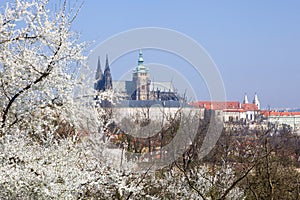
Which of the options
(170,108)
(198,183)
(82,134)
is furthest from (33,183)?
(170,108)

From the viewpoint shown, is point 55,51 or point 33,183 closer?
point 33,183

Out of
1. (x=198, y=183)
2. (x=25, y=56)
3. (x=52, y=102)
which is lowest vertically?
(x=198, y=183)

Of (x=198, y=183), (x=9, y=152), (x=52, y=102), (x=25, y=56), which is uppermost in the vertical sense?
(x=25, y=56)

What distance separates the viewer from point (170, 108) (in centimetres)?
1339

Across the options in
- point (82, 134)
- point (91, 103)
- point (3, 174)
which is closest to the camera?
point (3, 174)

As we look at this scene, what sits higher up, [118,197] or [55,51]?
[55,51]

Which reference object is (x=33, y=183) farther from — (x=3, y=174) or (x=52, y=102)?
(x=52, y=102)

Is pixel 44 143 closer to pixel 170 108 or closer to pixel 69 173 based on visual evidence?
pixel 69 173

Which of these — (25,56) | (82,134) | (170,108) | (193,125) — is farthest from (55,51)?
(170,108)

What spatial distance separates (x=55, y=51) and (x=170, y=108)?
9.38 m

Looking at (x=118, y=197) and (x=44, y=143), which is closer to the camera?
(x=44, y=143)

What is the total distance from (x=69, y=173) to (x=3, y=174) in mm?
570

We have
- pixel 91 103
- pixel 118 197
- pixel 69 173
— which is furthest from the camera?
pixel 118 197

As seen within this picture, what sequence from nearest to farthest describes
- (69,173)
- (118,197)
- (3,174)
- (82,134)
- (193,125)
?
(3,174) < (69,173) < (118,197) < (82,134) < (193,125)
